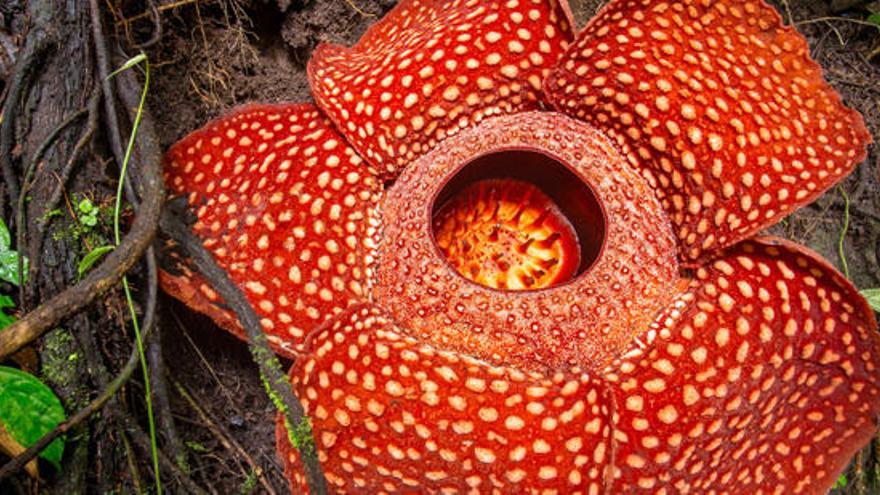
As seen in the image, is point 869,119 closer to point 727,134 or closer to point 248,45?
point 727,134

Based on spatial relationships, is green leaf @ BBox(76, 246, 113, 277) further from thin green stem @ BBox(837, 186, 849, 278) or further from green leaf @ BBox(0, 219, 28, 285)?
thin green stem @ BBox(837, 186, 849, 278)

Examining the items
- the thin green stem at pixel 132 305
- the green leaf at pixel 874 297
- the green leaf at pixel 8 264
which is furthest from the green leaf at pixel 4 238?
the green leaf at pixel 874 297

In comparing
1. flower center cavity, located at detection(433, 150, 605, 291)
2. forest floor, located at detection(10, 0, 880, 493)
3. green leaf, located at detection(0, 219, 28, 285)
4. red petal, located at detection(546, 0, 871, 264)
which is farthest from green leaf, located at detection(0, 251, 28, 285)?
red petal, located at detection(546, 0, 871, 264)

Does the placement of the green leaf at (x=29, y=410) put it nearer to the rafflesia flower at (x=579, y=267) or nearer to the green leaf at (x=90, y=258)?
the green leaf at (x=90, y=258)

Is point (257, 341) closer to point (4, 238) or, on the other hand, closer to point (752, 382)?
point (4, 238)

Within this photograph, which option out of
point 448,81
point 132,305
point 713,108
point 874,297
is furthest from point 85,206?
point 874,297

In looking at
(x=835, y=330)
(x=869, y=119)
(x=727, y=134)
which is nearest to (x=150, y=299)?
(x=727, y=134)
